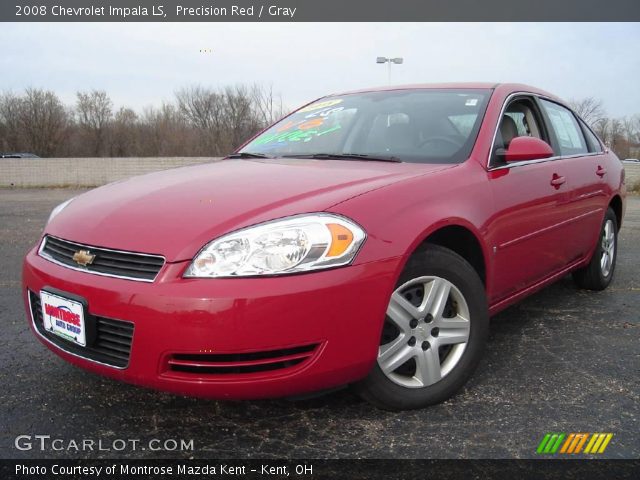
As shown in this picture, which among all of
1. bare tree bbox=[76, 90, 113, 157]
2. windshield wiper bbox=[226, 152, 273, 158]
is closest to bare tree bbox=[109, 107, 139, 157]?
bare tree bbox=[76, 90, 113, 157]

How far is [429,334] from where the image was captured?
2.28 metres

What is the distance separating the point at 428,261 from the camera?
A: 2.21m

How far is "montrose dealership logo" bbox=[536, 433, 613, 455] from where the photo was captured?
200cm

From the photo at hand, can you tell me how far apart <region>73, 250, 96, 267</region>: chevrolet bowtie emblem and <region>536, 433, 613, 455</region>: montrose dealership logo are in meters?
1.78

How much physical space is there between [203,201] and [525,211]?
1666 millimetres

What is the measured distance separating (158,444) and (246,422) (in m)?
0.35

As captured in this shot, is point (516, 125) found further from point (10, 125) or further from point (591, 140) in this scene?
point (10, 125)

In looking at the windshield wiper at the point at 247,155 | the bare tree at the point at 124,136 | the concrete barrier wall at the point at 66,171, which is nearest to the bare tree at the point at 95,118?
the bare tree at the point at 124,136

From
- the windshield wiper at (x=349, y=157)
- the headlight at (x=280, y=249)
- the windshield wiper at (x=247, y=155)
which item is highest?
the windshield wiper at (x=349, y=157)

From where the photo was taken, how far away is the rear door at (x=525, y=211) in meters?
2.71

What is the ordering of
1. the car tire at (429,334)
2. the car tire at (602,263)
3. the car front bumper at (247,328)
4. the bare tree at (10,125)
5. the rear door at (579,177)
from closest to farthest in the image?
the car front bumper at (247,328) < the car tire at (429,334) < the rear door at (579,177) < the car tire at (602,263) < the bare tree at (10,125)

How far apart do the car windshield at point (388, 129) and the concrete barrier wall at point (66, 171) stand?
26.4 m

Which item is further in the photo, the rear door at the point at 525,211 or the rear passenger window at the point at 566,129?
the rear passenger window at the point at 566,129

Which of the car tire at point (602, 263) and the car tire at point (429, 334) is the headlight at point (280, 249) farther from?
the car tire at point (602, 263)
